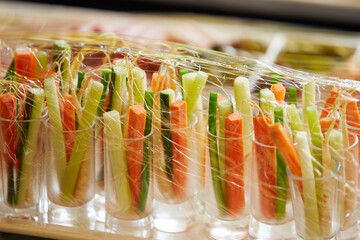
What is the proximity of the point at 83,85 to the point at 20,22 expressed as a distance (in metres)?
1.13

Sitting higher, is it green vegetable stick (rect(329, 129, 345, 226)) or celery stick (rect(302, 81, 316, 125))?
celery stick (rect(302, 81, 316, 125))

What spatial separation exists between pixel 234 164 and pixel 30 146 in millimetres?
341

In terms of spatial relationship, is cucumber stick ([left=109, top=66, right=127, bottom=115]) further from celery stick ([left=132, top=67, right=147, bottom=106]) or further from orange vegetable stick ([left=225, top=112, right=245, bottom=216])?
orange vegetable stick ([left=225, top=112, right=245, bottom=216])

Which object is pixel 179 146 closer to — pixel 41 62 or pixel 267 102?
pixel 267 102

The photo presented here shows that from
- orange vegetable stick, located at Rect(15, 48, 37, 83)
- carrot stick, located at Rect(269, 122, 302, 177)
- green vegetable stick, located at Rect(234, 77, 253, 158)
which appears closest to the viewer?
carrot stick, located at Rect(269, 122, 302, 177)

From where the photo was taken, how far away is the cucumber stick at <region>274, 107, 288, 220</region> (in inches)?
31.4

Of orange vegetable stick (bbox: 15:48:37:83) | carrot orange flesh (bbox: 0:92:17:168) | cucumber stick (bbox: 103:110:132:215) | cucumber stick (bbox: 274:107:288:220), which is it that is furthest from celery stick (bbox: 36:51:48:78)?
cucumber stick (bbox: 274:107:288:220)

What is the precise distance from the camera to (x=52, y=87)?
86 centimetres

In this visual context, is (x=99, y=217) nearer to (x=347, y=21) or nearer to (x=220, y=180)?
(x=220, y=180)

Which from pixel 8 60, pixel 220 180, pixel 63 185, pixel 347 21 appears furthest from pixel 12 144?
pixel 347 21

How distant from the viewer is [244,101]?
0.84 meters

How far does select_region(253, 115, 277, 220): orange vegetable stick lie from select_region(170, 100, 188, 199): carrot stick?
116mm

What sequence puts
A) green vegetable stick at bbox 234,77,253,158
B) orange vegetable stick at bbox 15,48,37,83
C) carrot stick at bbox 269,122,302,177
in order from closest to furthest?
carrot stick at bbox 269,122,302,177, green vegetable stick at bbox 234,77,253,158, orange vegetable stick at bbox 15,48,37,83

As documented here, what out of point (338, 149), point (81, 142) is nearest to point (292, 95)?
point (338, 149)
